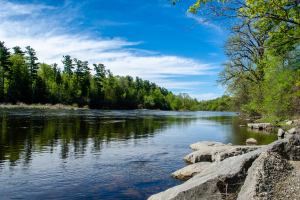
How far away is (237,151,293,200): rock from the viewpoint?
135 inches

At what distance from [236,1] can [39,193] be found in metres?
9.34

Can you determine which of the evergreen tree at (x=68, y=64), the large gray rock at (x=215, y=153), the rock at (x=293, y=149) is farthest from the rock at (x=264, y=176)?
the evergreen tree at (x=68, y=64)

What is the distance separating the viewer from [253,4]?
22.5 feet

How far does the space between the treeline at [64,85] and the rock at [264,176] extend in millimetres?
79378

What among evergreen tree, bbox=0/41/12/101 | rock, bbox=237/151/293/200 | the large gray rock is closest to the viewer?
rock, bbox=237/151/293/200

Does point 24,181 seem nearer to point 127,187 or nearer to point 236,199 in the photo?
point 127,187

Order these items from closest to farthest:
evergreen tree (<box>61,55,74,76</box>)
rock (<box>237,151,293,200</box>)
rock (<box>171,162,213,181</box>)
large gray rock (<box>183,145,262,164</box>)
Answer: rock (<box>237,151,293,200</box>) → rock (<box>171,162,213,181</box>) → large gray rock (<box>183,145,262,164</box>) → evergreen tree (<box>61,55,74,76</box>)

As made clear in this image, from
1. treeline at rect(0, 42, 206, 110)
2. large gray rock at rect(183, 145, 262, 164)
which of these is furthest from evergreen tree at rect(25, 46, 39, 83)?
large gray rock at rect(183, 145, 262, 164)

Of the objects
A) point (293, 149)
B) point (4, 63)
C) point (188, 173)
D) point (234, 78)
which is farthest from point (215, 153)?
point (4, 63)

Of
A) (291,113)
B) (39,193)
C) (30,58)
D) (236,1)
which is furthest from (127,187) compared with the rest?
(30,58)

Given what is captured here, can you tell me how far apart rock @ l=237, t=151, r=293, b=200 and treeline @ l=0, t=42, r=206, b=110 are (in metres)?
79.4

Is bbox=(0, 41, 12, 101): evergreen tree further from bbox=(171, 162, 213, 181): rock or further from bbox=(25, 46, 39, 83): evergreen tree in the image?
bbox=(171, 162, 213, 181): rock

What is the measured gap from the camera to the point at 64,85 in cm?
9394

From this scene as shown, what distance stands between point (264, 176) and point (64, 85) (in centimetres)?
10208
